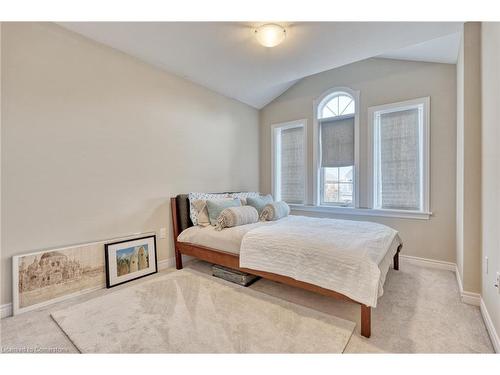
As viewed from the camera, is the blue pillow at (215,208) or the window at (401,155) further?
the window at (401,155)

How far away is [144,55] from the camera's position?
2.52 meters

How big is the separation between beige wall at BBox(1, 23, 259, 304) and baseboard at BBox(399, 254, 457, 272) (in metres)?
3.08

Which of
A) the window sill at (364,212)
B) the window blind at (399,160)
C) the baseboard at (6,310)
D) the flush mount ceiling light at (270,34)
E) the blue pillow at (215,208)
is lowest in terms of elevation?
the baseboard at (6,310)

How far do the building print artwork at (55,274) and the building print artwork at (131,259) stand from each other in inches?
6.1

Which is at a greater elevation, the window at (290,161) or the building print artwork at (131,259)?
the window at (290,161)

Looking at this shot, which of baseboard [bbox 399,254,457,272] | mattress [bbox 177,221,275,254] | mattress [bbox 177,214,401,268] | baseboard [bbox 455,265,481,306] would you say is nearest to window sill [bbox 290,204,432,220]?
baseboard [bbox 399,254,457,272]

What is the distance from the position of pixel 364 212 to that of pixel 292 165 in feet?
4.84

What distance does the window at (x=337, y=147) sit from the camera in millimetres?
3494

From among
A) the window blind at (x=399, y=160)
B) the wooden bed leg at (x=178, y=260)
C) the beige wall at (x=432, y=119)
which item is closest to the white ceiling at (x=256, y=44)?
the beige wall at (x=432, y=119)

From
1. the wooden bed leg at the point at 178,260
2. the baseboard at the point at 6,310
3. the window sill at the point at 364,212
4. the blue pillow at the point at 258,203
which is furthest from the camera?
the blue pillow at the point at 258,203

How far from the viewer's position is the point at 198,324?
1683 mm

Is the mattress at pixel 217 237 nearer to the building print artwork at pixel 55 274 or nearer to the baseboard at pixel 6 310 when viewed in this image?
the building print artwork at pixel 55 274
